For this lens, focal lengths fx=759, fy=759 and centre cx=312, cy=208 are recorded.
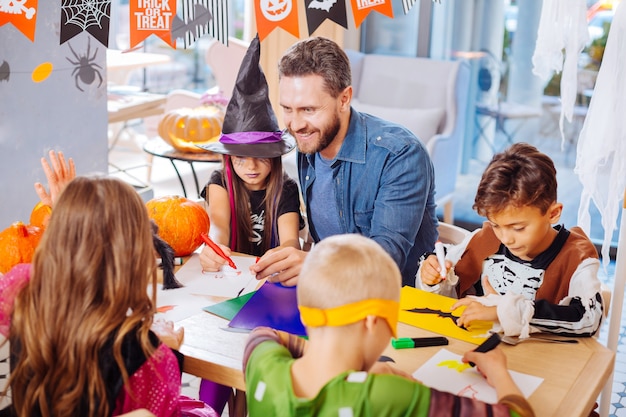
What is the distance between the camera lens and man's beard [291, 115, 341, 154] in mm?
2422

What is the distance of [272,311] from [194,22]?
114cm

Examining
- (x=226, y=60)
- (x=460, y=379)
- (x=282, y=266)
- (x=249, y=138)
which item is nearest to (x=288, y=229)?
(x=249, y=138)

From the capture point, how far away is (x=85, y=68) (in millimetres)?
3227

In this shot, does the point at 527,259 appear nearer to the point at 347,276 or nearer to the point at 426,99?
the point at 347,276

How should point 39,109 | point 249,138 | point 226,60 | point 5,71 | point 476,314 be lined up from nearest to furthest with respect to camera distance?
point 476,314
point 249,138
point 5,71
point 39,109
point 226,60

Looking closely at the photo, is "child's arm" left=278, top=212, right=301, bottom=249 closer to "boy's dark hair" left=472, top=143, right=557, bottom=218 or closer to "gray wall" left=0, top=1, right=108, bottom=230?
"boy's dark hair" left=472, top=143, right=557, bottom=218

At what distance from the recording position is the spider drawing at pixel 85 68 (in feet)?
10.4

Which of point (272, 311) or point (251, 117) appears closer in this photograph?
point (272, 311)

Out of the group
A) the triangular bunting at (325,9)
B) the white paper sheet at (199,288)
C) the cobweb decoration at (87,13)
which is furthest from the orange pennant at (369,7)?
the white paper sheet at (199,288)

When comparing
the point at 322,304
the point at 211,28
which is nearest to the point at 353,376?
the point at 322,304

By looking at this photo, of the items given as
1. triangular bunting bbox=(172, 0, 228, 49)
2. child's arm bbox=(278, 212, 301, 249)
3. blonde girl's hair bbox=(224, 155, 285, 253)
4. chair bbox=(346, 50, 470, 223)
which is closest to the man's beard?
blonde girl's hair bbox=(224, 155, 285, 253)

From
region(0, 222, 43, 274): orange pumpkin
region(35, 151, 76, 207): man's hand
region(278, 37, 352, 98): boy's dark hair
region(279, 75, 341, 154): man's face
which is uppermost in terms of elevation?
region(278, 37, 352, 98): boy's dark hair

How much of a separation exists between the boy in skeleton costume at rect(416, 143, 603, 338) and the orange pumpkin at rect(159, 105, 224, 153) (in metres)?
1.69

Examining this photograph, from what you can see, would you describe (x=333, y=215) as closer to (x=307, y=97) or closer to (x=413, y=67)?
(x=307, y=97)
